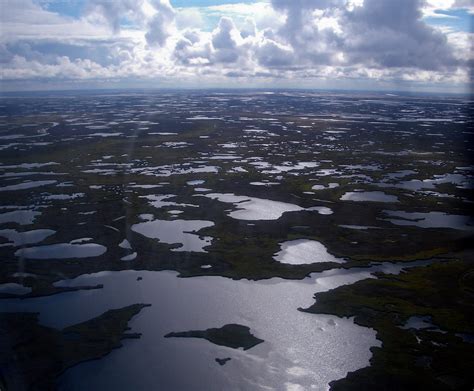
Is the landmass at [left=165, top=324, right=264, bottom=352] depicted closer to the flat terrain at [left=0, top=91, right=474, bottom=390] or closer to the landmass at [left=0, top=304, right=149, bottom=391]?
the flat terrain at [left=0, top=91, right=474, bottom=390]

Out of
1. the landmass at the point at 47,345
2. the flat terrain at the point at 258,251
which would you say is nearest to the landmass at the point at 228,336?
the flat terrain at the point at 258,251

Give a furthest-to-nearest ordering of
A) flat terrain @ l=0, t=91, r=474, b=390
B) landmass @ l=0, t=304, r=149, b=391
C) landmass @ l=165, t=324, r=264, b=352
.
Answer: landmass @ l=165, t=324, r=264, b=352
flat terrain @ l=0, t=91, r=474, b=390
landmass @ l=0, t=304, r=149, b=391

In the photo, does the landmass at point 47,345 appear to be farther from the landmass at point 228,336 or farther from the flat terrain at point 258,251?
the landmass at point 228,336

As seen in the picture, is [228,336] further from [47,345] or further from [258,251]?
[258,251]

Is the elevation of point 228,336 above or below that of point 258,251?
below

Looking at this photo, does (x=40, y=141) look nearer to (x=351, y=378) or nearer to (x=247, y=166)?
(x=247, y=166)

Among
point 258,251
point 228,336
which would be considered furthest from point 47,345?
point 258,251

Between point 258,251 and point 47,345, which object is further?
point 258,251

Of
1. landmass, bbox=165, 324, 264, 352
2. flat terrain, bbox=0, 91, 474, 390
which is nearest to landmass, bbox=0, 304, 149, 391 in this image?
flat terrain, bbox=0, 91, 474, 390

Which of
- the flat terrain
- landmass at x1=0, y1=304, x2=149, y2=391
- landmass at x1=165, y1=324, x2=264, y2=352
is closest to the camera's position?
landmass at x1=0, y1=304, x2=149, y2=391

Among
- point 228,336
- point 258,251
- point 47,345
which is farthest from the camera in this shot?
point 258,251

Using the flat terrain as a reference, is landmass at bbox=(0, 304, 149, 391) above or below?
below
